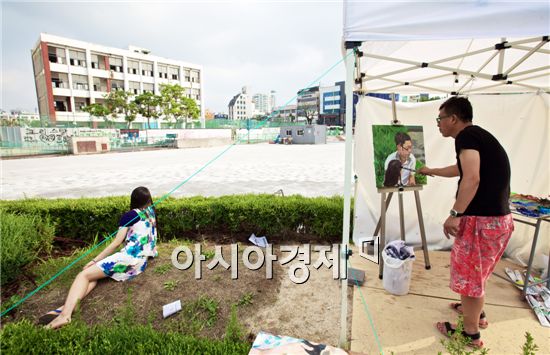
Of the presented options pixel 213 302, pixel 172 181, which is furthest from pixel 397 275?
pixel 172 181

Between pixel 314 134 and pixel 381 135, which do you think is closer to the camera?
pixel 381 135

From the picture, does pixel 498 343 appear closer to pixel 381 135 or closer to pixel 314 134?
pixel 381 135

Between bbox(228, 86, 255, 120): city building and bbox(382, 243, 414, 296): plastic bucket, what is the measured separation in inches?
4655

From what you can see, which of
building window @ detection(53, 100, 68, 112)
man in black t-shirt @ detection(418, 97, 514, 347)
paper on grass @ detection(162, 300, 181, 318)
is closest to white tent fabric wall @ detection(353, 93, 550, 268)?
man in black t-shirt @ detection(418, 97, 514, 347)

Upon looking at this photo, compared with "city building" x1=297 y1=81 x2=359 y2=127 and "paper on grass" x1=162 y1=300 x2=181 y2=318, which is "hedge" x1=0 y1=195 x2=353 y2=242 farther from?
"city building" x1=297 y1=81 x2=359 y2=127

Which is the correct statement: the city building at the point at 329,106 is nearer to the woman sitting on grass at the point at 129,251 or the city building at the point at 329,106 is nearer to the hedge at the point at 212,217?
the hedge at the point at 212,217

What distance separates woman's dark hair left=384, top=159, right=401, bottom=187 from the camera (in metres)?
3.32

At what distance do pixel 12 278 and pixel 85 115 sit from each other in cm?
4365

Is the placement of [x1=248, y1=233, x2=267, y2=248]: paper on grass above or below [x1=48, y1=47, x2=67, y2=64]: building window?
below

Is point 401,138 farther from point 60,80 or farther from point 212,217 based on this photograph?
point 60,80

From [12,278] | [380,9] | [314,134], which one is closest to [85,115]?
[314,134]

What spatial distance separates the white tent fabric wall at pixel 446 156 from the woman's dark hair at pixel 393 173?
107cm

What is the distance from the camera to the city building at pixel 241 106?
119062mm

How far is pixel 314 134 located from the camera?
105 ft
